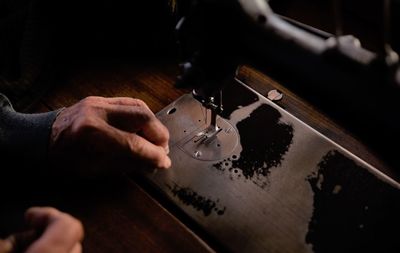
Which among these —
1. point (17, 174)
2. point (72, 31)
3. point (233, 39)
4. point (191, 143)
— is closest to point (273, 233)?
point (191, 143)

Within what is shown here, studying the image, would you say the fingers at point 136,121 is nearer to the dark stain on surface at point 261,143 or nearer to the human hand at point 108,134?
the human hand at point 108,134

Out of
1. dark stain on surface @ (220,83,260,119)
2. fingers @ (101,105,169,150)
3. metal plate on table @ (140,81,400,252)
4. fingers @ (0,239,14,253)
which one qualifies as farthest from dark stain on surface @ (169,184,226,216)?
fingers @ (0,239,14,253)

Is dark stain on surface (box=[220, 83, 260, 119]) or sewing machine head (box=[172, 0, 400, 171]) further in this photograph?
dark stain on surface (box=[220, 83, 260, 119])

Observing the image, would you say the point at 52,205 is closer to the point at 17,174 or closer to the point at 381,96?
the point at 17,174

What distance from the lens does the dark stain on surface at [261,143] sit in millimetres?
916

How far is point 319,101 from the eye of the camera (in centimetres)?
62

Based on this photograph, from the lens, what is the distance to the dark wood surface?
813 millimetres

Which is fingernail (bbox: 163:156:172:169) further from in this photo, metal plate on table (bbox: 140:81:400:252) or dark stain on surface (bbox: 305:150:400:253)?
dark stain on surface (bbox: 305:150:400:253)

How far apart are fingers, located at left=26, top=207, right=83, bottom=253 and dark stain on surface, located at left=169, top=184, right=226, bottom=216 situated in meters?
0.27

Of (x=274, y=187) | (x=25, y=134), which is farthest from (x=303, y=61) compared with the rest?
(x=25, y=134)

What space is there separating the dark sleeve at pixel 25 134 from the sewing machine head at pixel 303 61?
0.37 meters

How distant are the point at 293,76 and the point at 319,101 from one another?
0.19 ft

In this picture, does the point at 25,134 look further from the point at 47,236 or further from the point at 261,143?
the point at 261,143

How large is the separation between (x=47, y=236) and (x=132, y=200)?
0.28 m
